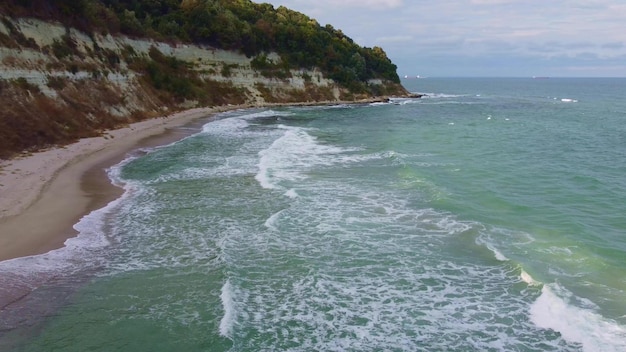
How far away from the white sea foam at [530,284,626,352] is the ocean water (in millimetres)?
42

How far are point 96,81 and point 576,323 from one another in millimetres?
43389

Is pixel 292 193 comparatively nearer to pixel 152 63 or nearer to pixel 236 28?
pixel 152 63

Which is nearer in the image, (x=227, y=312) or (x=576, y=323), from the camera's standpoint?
(x=576, y=323)

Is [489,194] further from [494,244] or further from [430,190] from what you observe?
[494,244]

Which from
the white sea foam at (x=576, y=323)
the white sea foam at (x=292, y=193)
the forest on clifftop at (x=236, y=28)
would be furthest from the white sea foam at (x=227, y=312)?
the forest on clifftop at (x=236, y=28)

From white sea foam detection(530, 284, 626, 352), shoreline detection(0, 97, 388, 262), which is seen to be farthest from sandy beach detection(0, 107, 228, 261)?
white sea foam detection(530, 284, 626, 352)

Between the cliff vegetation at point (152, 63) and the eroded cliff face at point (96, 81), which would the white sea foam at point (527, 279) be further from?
the cliff vegetation at point (152, 63)

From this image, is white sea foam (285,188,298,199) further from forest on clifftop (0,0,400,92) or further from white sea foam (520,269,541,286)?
forest on clifftop (0,0,400,92)

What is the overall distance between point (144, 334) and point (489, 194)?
1706 centimetres

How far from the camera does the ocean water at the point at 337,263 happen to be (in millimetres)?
11109

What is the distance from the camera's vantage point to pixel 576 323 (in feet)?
37.8

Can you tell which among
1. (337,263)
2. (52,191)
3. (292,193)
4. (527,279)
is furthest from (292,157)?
(527,279)

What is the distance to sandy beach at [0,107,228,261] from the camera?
54.2 feet

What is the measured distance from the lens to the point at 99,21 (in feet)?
172
